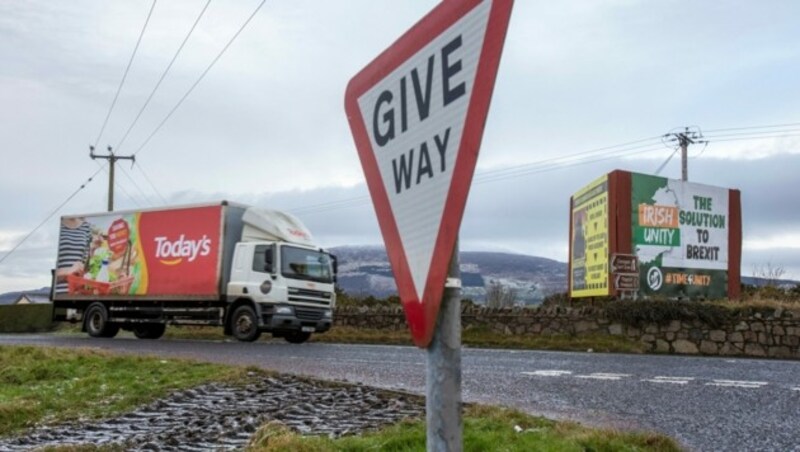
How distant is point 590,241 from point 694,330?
7.53 meters

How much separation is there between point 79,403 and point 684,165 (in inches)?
1843

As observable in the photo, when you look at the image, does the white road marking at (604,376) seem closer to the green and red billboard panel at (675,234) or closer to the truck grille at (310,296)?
the truck grille at (310,296)

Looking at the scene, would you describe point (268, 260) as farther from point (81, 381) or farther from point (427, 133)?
point (427, 133)

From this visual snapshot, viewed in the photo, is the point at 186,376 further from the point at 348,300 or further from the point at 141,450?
the point at 348,300

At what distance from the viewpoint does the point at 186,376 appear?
328 inches

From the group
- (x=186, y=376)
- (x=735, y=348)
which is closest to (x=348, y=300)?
(x=735, y=348)

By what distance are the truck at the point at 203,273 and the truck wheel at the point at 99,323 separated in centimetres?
3

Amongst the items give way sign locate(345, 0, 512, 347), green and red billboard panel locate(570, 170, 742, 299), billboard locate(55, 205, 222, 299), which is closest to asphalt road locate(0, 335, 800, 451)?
give way sign locate(345, 0, 512, 347)

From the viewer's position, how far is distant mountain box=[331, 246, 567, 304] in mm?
26073

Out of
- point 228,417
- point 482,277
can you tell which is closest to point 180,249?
point 228,417

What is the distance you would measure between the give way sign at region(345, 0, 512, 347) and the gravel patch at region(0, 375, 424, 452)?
134 inches

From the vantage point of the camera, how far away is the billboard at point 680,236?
22.8 m

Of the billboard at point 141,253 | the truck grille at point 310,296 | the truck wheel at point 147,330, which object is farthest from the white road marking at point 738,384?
the truck wheel at point 147,330

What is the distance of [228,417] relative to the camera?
5.96 m
